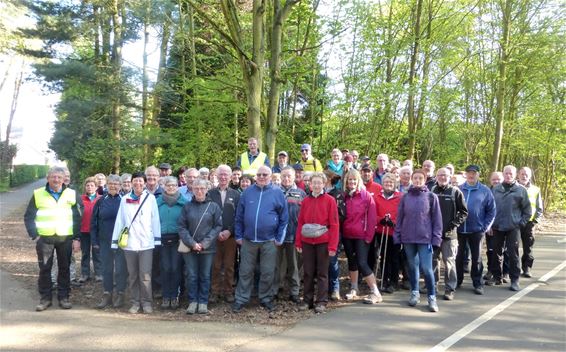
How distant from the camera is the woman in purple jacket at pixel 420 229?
6934 mm

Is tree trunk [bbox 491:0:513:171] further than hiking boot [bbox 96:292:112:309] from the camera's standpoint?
Yes

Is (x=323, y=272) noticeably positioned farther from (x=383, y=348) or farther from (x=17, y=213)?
(x=17, y=213)

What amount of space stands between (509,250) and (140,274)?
633 centimetres

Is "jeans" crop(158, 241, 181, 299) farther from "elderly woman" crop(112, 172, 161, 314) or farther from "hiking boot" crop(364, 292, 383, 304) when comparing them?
"hiking boot" crop(364, 292, 383, 304)

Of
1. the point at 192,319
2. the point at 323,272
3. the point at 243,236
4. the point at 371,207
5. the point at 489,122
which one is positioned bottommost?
the point at 192,319

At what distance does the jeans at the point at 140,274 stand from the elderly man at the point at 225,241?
1.02 m

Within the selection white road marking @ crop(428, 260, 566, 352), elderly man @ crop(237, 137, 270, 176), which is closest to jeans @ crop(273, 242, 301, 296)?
elderly man @ crop(237, 137, 270, 176)

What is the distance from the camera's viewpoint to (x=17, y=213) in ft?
69.2

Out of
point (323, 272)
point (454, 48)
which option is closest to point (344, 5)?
point (454, 48)

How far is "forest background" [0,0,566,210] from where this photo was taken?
1439 cm

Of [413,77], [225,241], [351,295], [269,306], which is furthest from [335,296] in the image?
[413,77]

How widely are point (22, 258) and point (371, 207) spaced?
26.6 ft

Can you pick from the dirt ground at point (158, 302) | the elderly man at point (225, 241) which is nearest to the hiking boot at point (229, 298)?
the elderly man at point (225, 241)

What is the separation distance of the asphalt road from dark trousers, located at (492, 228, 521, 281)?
79cm
